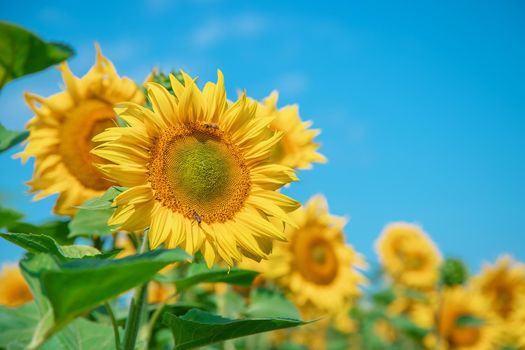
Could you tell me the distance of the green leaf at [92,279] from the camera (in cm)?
102

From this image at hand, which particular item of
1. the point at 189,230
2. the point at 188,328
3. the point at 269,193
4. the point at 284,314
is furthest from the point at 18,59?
the point at 284,314

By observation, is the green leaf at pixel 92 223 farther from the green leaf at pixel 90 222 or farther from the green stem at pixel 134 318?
the green stem at pixel 134 318

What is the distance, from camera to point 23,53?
2.07 metres

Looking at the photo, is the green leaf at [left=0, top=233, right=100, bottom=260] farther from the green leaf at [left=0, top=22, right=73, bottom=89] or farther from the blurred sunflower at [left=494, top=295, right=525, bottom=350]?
the blurred sunflower at [left=494, top=295, right=525, bottom=350]

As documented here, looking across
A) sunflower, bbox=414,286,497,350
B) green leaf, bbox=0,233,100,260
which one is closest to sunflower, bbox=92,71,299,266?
green leaf, bbox=0,233,100,260

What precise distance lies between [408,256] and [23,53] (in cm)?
671

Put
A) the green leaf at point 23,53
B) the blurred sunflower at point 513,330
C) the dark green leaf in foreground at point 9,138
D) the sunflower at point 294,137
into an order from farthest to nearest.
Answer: the blurred sunflower at point 513,330 → the sunflower at point 294,137 → the dark green leaf in foreground at point 9,138 → the green leaf at point 23,53

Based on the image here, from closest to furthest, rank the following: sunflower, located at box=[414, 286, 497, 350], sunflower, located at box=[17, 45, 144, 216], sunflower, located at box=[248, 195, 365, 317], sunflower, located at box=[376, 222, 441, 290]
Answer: sunflower, located at box=[17, 45, 144, 216], sunflower, located at box=[248, 195, 365, 317], sunflower, located at box=[414, 286, 497, 350], sunflower, located at box=[376, 222, 441, 290]

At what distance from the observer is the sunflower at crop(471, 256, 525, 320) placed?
6793 millimetres

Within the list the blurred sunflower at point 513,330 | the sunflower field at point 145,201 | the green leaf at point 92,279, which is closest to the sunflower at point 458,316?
the blurred sunflower at point 513,330

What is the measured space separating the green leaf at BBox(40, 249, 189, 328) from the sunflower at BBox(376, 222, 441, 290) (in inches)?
273

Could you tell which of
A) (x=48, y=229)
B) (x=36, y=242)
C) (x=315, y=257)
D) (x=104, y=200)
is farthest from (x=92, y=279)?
(x=315, y=257)

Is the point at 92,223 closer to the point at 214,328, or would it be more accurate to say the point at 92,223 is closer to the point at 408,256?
the point at 214,328

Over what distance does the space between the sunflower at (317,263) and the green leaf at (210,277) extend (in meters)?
1.72
